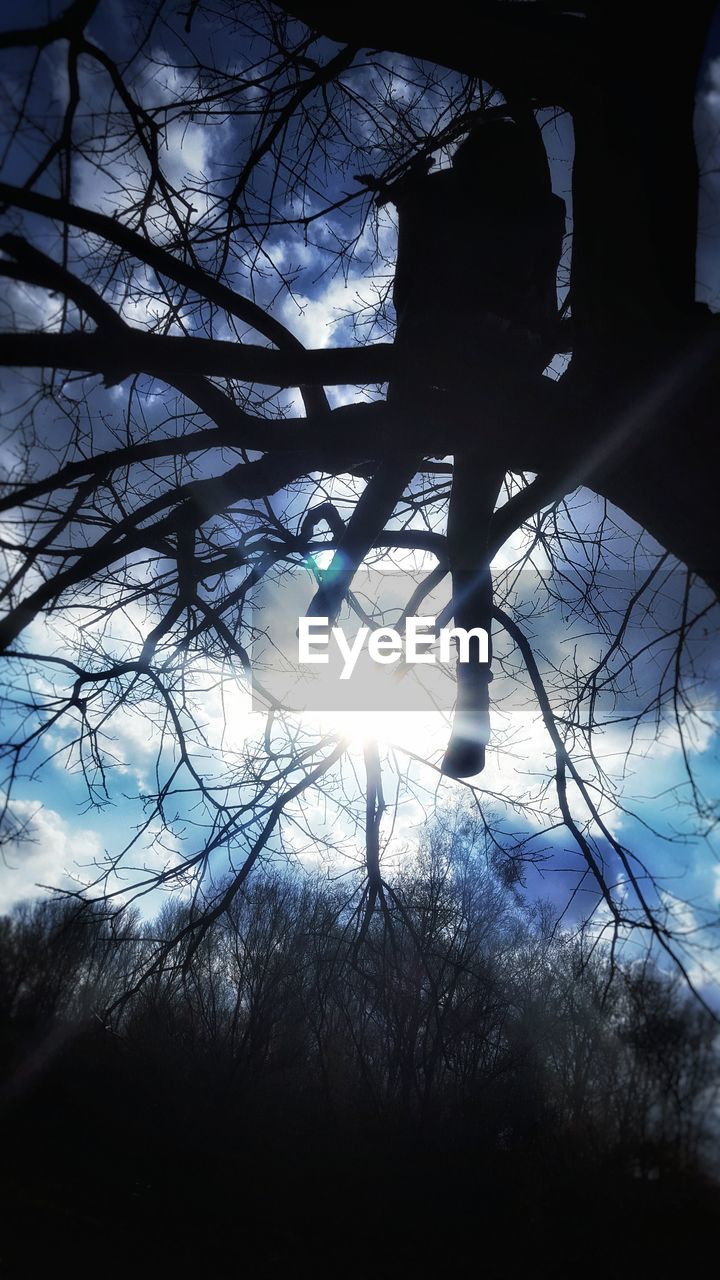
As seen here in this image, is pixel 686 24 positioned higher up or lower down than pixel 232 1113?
higher up

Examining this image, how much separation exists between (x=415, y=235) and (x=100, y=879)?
265 centimetres

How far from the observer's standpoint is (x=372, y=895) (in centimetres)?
312

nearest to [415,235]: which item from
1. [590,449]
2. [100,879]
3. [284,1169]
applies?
[590,449]

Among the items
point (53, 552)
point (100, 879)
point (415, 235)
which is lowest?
point (100, 879)

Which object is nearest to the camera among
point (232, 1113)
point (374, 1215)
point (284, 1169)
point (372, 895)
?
point (372, 895)

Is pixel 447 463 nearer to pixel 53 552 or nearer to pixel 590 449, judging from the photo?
pixel 590 449

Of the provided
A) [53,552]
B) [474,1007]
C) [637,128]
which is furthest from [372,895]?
[637,128]

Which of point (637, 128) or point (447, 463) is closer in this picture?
point (637, 128)

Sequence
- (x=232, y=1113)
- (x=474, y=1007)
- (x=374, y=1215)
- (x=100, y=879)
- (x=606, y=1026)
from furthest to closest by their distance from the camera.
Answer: (x=232, y=1113) → (x=374, y=1215) → (x=474, y=1007) → (x=606, y=1026) → (x=100, y=879)

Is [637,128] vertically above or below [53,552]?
above

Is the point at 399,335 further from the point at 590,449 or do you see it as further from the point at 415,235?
the point at 590,449

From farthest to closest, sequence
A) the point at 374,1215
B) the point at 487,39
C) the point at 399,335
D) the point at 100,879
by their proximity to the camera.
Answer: the point at 374,1215 → the point at 100,879 → the point at 399,335 → the point at 487,39

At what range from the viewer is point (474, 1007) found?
11.1 ft

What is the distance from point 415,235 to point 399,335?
36 cm
